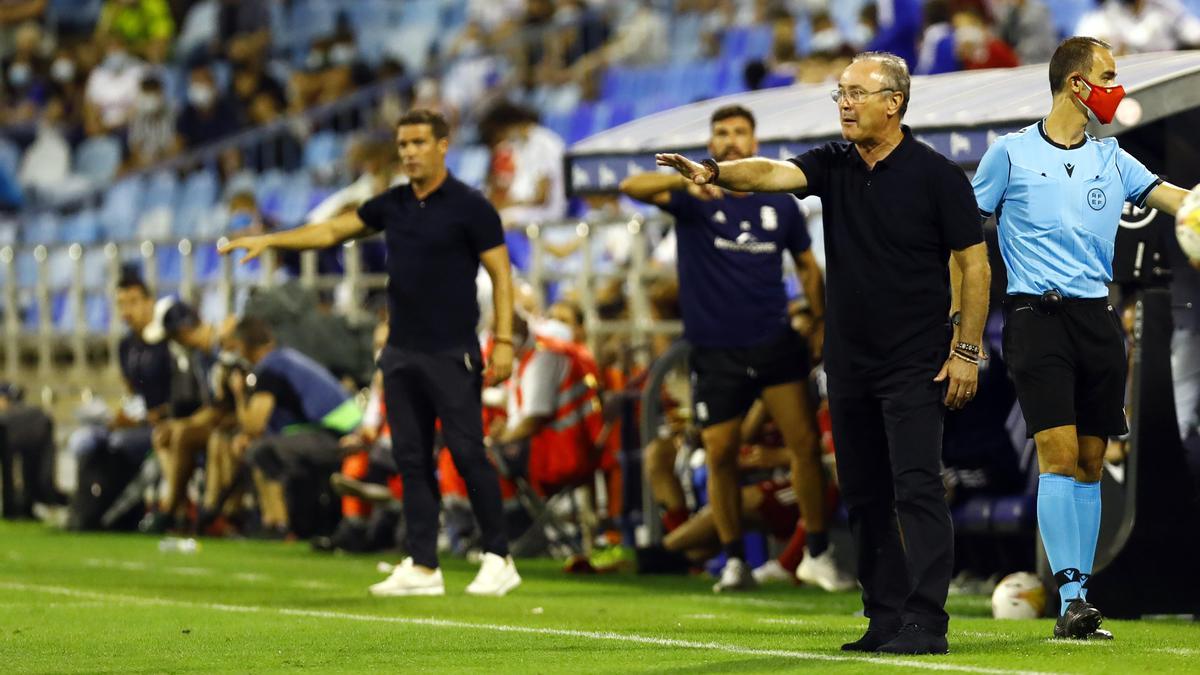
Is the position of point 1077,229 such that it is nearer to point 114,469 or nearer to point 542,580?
point 542,580

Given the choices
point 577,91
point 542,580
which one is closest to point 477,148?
point 577,91

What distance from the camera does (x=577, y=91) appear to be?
75.0ft

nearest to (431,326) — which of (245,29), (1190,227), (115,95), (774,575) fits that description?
(774,575)

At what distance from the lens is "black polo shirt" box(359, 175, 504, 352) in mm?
10727

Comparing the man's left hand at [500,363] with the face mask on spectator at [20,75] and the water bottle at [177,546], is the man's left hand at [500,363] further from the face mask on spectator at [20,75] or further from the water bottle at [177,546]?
the face mask on spectator at [20,75]

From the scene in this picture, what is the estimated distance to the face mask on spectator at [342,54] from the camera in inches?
1036

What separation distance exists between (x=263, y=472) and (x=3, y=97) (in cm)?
1585

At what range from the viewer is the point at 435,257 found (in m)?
10.7

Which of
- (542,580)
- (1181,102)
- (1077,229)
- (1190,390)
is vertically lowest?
(542,580)

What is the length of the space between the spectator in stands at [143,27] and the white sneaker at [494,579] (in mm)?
19431

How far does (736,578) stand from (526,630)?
265 centimetres

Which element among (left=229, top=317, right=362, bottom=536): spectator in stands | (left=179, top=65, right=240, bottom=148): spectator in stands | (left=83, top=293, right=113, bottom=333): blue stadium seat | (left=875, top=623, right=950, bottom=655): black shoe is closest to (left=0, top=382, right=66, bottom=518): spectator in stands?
(left=83, top=293, right=113, bottom=333): blue stadium seat

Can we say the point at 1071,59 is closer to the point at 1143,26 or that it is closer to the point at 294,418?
the point at 1143,26

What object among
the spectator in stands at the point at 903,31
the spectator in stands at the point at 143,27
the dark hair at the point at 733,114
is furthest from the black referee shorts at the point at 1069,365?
the spectator in stands at the point at 143,27
